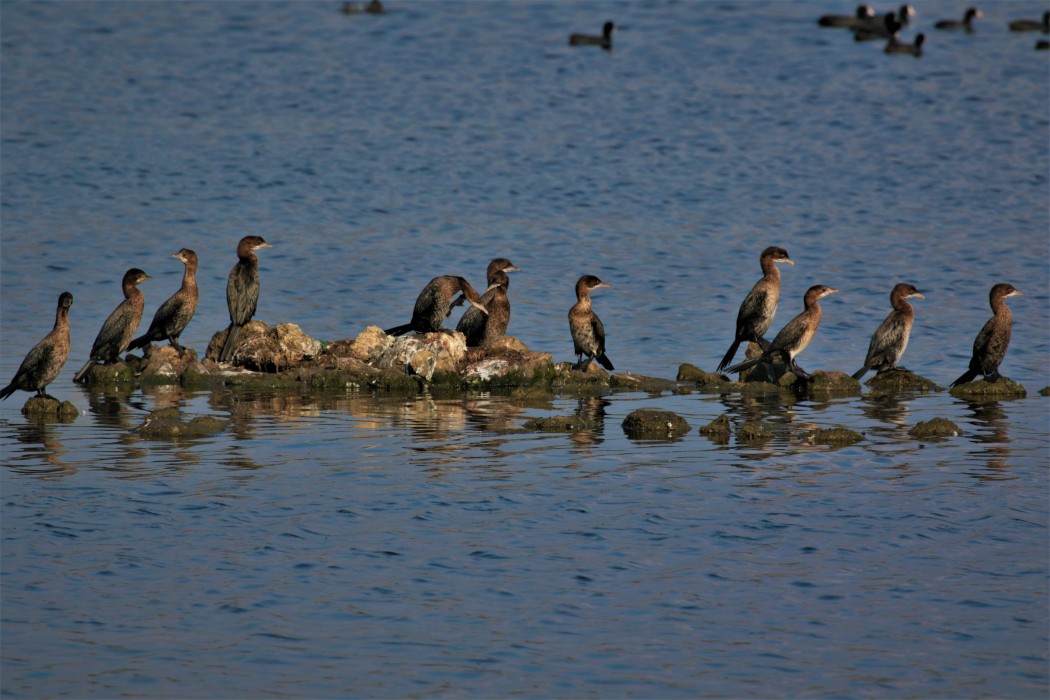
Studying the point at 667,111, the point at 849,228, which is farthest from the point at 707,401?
the point at 667,111

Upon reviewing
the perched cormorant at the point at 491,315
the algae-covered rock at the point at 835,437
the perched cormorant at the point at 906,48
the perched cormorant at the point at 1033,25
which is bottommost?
the algae-covered rock at the point at 835,437

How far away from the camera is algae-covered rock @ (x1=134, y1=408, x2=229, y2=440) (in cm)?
1454

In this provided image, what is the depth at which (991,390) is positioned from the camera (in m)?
17.7

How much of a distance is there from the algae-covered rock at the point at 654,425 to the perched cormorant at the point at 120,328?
6922 millimetres

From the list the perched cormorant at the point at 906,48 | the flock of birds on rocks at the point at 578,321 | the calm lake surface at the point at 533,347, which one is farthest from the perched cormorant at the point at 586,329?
the perched cormorant at the point at 906,48

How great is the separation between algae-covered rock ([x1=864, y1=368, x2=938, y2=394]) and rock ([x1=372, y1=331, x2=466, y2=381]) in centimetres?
522

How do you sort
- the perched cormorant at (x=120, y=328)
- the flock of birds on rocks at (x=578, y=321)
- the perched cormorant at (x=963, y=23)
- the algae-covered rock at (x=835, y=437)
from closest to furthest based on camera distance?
the algae-covered rock at (x=835, y=437), the flock of birds on rocks at (x=578, y=321), the perched cormorant at (x=120, y=328), the perched cormorant at (x=963, y=23)

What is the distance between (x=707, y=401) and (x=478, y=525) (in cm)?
649

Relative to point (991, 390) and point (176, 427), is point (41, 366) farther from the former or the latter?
point (991, 390)

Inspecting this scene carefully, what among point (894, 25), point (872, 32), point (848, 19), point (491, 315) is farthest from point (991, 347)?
point (848, 19)

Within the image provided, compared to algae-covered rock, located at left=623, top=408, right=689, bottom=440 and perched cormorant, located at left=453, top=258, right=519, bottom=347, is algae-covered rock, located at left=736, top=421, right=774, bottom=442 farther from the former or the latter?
perched cormorant, located at left=453, top=258, right=519, bottom=347

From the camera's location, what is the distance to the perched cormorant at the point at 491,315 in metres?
19.2

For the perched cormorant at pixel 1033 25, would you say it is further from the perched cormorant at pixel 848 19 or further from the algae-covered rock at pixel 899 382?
the algae-covered rock at pixel 899 382

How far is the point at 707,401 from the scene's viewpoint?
1725cm
